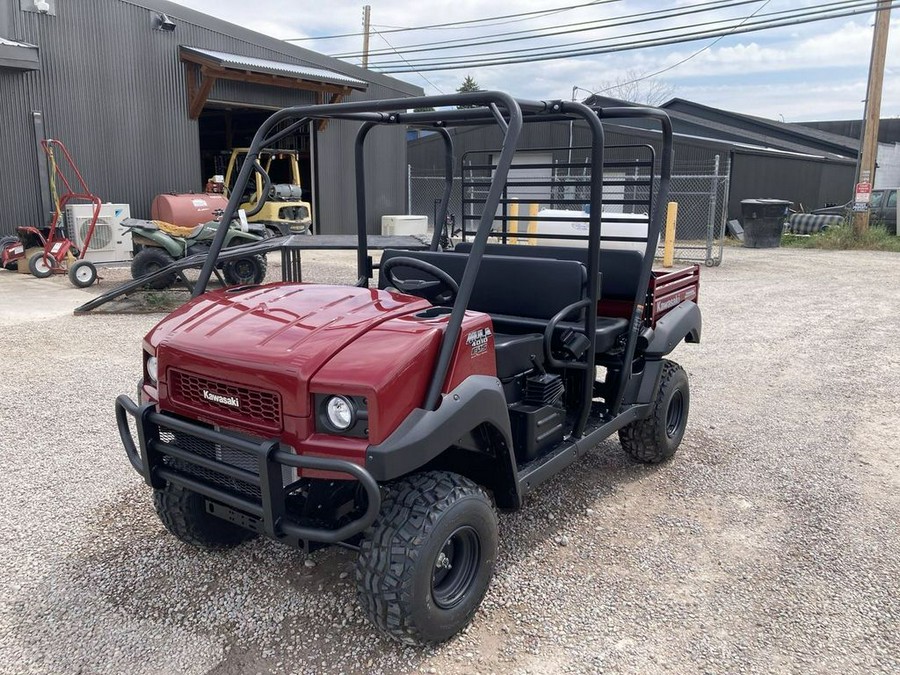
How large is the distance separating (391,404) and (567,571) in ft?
4.22

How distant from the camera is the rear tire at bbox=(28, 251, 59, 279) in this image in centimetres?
1095

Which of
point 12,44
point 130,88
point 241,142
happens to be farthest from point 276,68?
point 241,142

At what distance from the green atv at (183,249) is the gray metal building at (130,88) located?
10.6 feet

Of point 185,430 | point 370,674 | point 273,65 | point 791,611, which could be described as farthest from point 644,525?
point 273,65

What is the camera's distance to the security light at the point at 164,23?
44.8 ft

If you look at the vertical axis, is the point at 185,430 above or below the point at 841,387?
above

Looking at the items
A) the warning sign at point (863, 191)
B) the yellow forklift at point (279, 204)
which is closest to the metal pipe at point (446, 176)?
the yellow forklift at point (279, 204)

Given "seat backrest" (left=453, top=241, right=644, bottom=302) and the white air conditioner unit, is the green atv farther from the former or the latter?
"seat backrest" (left=453, top=241, right=644, bottom=302)

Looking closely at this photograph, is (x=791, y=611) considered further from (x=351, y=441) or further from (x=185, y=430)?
(x=185, y=430)

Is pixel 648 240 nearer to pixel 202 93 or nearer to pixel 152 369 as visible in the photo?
pixel 152 369

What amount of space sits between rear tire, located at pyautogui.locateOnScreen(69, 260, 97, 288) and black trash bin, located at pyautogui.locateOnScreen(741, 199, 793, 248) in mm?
14881

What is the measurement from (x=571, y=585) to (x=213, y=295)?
1872 millimetres

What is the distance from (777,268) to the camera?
14078mm

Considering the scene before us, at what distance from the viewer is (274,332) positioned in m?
2.51
